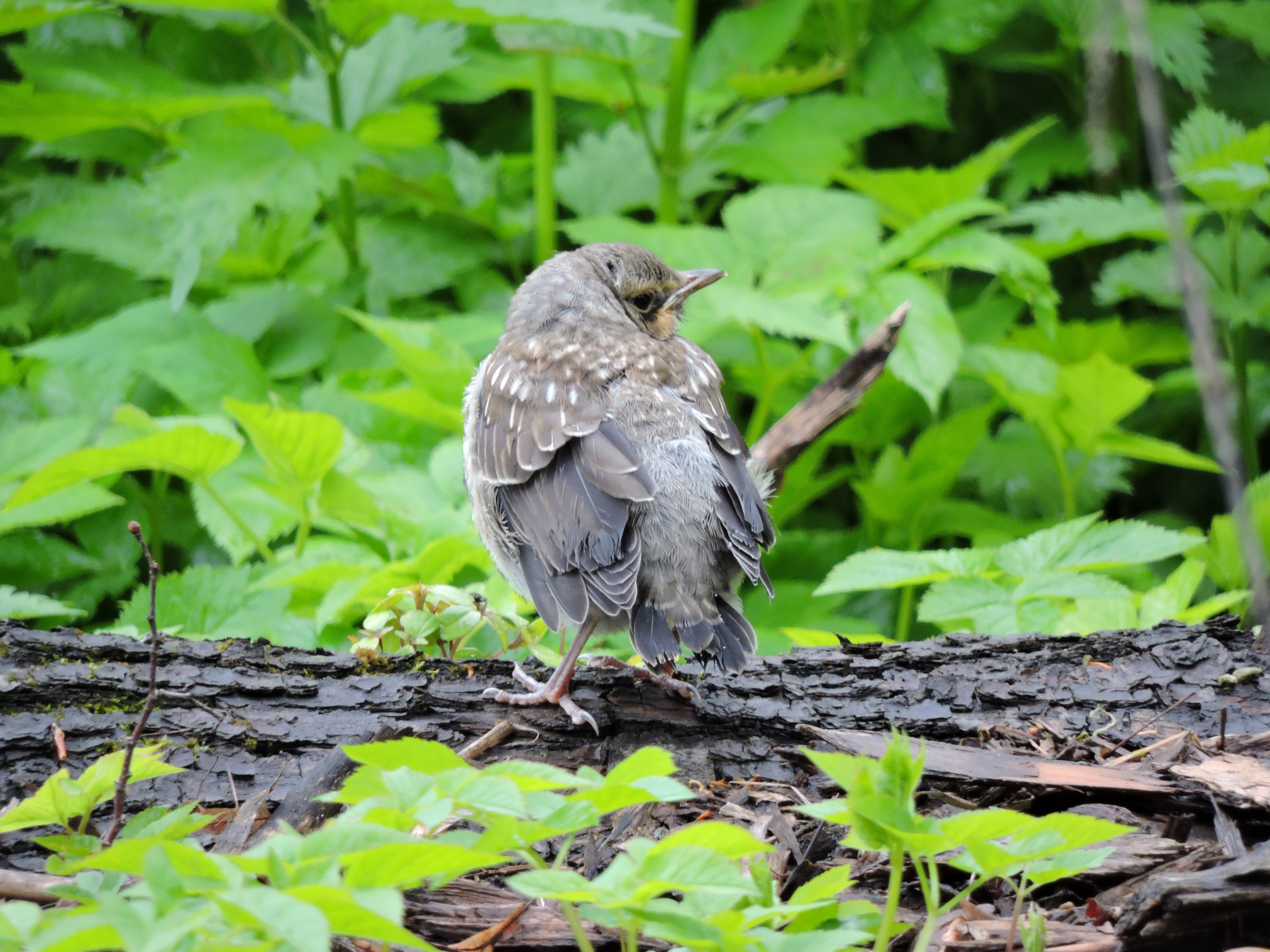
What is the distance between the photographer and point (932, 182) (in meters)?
4.55

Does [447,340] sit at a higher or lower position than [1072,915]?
higher

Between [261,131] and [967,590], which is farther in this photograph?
[261,131]

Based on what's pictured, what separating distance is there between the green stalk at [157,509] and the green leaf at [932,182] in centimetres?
310

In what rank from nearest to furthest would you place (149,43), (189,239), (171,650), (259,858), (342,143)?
(259,858)
(171,650)
(189,239)
(342,143)
(149,43)

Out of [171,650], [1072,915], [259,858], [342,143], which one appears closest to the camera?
[259,858]

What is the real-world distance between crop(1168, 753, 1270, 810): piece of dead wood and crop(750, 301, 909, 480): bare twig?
1.75 meters

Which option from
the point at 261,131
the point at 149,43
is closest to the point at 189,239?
the point at 261,131

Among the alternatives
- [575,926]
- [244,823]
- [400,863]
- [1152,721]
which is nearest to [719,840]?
[575,926]

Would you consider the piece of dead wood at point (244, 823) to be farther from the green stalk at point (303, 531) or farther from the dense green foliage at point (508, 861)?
the green stalk at point (303, 531)

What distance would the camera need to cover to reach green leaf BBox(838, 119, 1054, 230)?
14.8 ft

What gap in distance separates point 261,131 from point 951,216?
272cm

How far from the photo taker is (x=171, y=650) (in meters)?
2.65

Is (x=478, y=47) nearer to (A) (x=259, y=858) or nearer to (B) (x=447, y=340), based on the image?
(B) (x=447, y=340)

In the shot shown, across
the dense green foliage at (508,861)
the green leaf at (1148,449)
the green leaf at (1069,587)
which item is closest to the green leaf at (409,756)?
the dense green foliage at (508,861)
